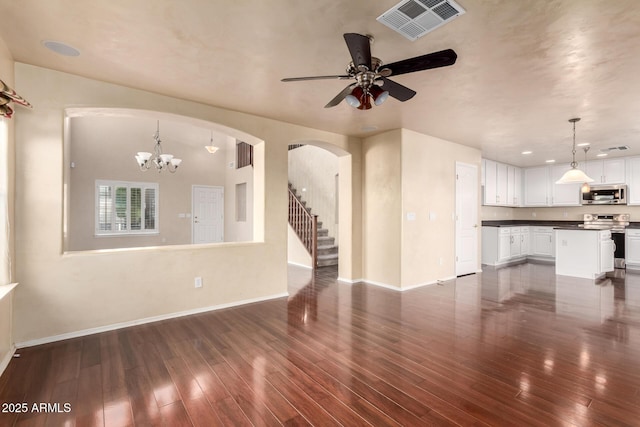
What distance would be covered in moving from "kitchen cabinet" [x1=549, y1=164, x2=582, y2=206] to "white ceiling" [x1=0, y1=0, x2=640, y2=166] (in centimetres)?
443

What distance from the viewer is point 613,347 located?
2.91 metres

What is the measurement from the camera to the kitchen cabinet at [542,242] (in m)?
8.17

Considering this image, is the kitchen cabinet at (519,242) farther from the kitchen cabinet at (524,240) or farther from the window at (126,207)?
the window at (126,207)

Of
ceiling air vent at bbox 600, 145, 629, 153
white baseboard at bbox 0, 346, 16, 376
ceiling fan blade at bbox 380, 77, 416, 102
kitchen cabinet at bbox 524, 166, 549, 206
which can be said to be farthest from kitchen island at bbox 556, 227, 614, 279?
white baseboard at bbox 0, 346, 16, 376

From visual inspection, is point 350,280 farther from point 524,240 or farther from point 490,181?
point 524,240

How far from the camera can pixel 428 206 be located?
552 centimetres

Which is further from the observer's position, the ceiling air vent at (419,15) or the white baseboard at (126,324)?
the white baseboard at (126,324)

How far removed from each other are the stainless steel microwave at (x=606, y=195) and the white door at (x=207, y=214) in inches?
384

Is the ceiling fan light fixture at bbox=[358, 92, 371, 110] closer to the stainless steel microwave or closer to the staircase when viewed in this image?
the staircase

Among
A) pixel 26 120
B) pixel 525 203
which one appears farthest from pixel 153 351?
pixel 525 203

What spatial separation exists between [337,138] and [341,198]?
1149 millimetres

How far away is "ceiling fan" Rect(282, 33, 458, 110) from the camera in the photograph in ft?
6.87

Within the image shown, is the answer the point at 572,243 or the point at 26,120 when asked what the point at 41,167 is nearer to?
the point at 26,120

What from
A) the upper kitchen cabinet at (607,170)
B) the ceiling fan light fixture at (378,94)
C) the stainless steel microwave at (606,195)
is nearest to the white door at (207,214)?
the ceiling fan light fixture at (378,94)
